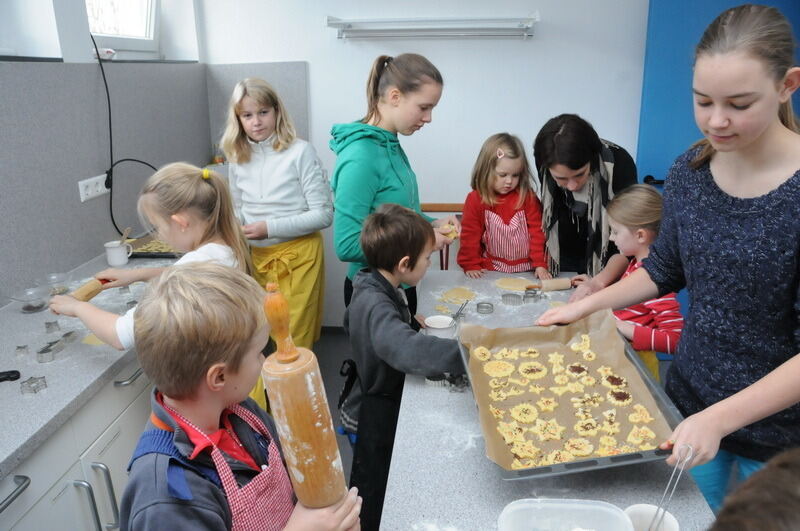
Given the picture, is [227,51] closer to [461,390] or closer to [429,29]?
[429,29]

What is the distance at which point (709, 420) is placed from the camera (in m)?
0.91

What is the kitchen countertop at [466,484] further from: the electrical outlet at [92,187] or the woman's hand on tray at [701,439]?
the electrical outlet at [92,187]

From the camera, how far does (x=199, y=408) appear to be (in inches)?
33.9

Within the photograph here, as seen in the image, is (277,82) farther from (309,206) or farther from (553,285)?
(553,285)

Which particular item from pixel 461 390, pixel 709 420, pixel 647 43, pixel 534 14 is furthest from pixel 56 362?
pixel 647 43

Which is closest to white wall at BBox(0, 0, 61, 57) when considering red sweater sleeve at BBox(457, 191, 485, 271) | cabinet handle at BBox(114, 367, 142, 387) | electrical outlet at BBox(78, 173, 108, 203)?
electrical outlet at BBox(78, 173, 108, 203)

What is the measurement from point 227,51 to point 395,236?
7.48ft

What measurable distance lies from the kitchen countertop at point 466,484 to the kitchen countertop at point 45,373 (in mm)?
803

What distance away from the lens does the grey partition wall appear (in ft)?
10.4

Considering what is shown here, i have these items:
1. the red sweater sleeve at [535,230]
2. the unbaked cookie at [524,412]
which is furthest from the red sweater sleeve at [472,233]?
the unbaked cookie at [524,412]

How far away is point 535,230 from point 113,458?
1.66 m

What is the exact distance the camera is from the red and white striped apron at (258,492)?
84 centimetres

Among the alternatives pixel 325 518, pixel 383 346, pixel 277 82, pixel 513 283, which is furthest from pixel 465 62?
pixel 325 518

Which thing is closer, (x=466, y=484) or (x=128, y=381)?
(x=466, y=484)
